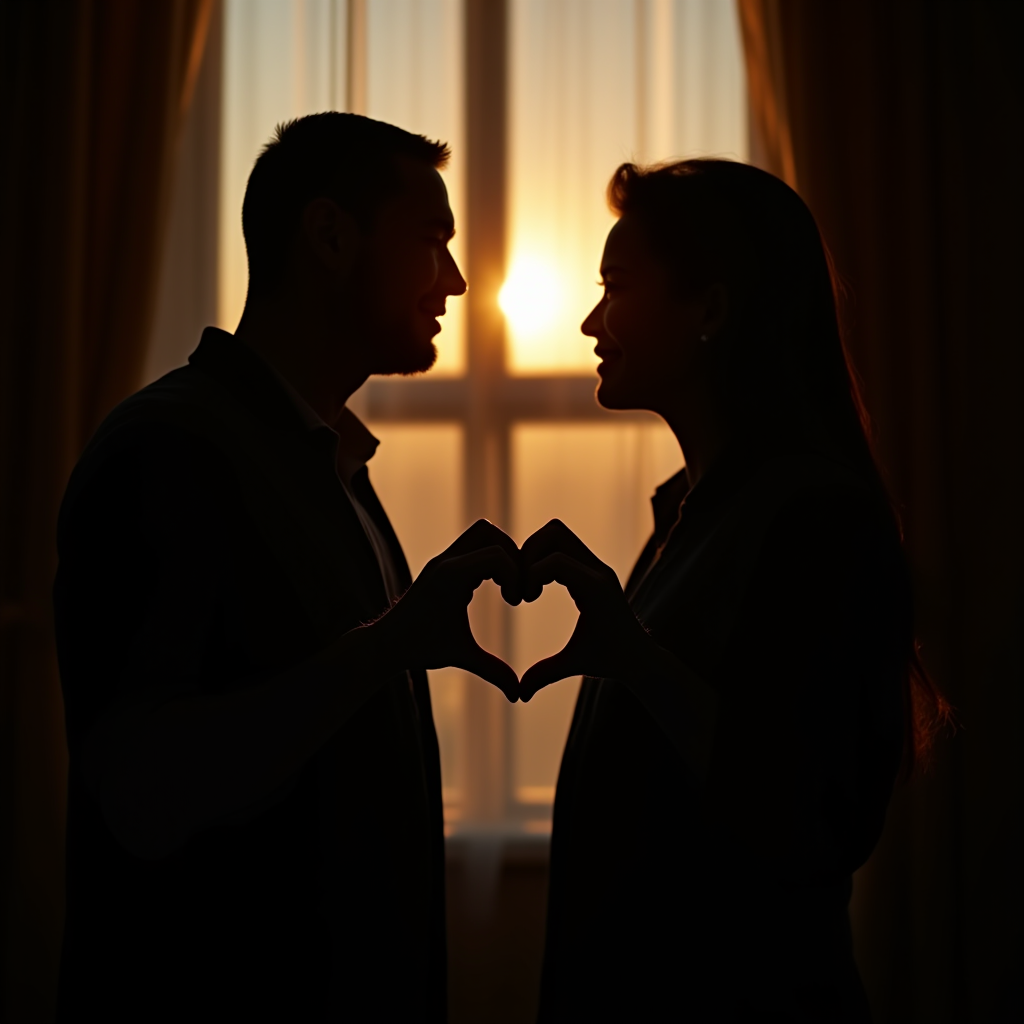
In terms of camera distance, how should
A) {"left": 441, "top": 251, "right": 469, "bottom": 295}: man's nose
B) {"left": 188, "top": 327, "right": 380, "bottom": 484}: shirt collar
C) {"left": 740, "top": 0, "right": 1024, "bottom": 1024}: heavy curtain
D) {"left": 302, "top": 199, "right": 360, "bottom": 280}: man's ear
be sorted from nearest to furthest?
{"left": 188, "top": 327, "right": 380, "bottom": 484}: shirt collar < {"left": 302, "top": 199, "right": 360, "bottom": 280}: man's ear < {"left": 441, "top": 251, "right": 469, "bottom": 295}: man's nose < {"left": 740, "top": 0, "right": 1024, "bottom": 1024}: heavy curtain

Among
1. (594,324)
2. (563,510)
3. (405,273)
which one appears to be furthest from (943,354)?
(405,273)

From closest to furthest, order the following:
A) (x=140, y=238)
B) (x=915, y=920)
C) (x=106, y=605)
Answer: (x=106, y=605), (x=915, y=920), (x=140, y=238)

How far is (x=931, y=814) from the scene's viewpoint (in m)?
2.23

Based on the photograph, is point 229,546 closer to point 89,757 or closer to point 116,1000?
point 89,757

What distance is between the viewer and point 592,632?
3.15 ft

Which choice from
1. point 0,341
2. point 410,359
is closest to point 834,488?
point 410,359

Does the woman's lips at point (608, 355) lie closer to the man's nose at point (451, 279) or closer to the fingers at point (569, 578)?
the man's nose at point (451, 279)

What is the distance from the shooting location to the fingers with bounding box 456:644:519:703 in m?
0.90

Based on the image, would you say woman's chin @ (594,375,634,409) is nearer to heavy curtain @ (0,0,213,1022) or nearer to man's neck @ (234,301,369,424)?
man's neck @ (234,301,369,424)

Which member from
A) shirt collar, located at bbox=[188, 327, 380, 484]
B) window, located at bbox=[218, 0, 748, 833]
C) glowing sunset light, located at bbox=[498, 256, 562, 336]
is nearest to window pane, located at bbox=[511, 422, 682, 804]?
window, located at bbox=[218, 0, 748, 833]

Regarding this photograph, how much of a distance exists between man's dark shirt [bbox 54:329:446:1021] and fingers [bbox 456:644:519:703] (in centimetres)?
22

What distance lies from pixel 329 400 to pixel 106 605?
50 centimetres

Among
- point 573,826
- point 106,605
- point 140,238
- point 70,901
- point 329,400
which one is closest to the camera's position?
point 106,605

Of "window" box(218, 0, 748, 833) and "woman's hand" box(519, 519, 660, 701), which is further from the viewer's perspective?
"window" box(218, 0, 748, 833)
